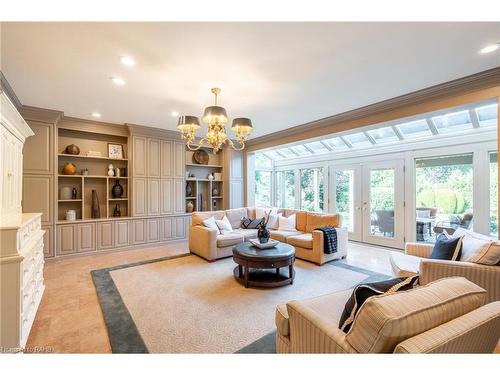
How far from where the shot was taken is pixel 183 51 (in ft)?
7.41

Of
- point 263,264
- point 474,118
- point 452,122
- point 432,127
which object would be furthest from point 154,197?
point 474,118

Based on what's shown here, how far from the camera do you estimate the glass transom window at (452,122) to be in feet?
13.0

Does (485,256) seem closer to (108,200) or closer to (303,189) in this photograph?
(303,189)

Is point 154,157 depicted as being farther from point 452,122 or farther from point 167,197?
point 452,122

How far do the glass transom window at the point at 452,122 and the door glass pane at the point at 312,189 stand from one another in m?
2.74

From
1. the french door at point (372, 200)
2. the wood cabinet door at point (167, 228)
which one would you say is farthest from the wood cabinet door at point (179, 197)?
the french door at point (372, 200)

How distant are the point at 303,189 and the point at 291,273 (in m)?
4.12

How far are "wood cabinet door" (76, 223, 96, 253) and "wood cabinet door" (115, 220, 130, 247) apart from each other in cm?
39

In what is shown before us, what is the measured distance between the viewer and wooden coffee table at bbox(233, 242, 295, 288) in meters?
2.99

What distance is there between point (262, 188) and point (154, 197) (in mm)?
3585

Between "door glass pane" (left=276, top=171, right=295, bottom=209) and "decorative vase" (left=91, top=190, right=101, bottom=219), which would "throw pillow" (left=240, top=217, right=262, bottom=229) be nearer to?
"door glass pane" (left=276, top=171, right=295, bottom=209)

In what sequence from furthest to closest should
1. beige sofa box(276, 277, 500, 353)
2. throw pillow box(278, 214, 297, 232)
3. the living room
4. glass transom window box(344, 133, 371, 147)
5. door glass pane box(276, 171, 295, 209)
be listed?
door glass pane box(276, 171, 295, 209) < glass transom window box(344, 133, 371, 147) < throw pillow box(278, 214, 297, 232) < the living room < beige sofa box(276, 277, 500, 353)

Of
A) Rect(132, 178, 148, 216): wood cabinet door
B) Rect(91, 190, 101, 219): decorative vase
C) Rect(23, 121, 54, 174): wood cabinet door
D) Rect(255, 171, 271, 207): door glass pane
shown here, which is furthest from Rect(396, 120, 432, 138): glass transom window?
Rect(23, 121, 54, 174): wood cabinet door
